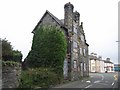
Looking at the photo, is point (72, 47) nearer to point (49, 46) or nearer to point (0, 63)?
point (49, 46)

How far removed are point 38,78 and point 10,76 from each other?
7935 mm

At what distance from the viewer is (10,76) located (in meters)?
21.2

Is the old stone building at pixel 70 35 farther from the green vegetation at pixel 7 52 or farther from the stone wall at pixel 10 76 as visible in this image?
the stone wall at pixel 10 76

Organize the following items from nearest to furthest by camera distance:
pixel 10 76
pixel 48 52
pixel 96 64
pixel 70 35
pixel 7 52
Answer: pixel 10 76 → pixel 7 52 → pixel 48 52 → pixel 70 35 → pixel 96 64

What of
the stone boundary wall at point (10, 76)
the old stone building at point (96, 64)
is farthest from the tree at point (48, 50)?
the old stone building at point (96, 64)

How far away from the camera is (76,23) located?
47000 mm

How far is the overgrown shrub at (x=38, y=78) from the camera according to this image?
25161mm

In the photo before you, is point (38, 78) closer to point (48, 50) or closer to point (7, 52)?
point (7, 52)

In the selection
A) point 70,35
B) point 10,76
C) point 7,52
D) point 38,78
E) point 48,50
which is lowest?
point 38,78

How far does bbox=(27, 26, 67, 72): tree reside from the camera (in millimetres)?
36188

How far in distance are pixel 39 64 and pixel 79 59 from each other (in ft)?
46.1

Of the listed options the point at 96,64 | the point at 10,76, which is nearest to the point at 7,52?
the point at 10,76

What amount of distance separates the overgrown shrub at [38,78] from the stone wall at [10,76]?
1.47 meters

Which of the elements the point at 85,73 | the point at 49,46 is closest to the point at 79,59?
the point at 85,73
